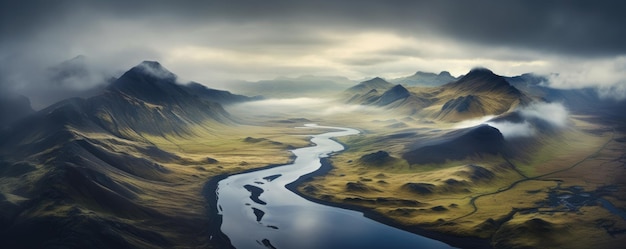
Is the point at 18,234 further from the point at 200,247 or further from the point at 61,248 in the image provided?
the point at 200,247

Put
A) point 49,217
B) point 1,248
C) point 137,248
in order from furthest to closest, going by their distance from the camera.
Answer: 1. point 49,217
2. point 137,248
3. point 1,248

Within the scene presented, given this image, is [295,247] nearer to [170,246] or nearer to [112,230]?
[170,246]

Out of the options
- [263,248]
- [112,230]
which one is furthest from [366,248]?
[112,230]

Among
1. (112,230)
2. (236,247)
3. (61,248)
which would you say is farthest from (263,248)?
(61,248)

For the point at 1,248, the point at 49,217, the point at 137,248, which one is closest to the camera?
the point at 1,248

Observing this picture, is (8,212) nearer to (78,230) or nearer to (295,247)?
(78,230)

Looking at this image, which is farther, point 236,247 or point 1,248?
point 236,247

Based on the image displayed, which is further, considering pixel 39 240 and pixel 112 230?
pixel 112 230

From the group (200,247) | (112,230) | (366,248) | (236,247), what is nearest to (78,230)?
(112,230)
